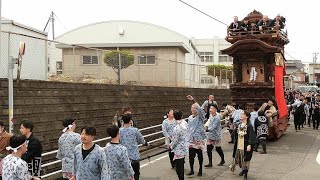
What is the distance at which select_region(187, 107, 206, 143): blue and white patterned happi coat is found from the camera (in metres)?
11.3

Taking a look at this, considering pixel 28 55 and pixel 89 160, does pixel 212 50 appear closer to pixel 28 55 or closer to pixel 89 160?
pixel 28 55

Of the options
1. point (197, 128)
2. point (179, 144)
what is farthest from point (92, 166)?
point (197, 128)

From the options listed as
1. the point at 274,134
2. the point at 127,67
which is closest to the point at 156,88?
the point at 127,67

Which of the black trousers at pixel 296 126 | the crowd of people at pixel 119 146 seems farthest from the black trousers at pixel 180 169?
the black trousers at pixel 296 126

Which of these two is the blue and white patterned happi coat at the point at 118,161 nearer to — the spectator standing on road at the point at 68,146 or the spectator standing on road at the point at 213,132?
the spectator standing on road at the point at 68,146

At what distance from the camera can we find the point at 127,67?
1770cm

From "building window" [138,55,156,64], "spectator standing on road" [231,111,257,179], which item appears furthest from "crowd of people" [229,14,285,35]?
"spectator standing on road" [231,111,257,179]

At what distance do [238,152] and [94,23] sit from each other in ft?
104

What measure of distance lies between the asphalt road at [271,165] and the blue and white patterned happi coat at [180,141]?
3.76 ft

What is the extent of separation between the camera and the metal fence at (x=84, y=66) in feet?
36.3

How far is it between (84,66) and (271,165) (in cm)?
711

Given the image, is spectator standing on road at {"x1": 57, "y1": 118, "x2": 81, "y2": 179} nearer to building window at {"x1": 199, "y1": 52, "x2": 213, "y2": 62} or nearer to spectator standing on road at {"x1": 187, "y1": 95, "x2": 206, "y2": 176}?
spectator standing on road at {"x1": 187, "y1": 95, "x2": 206, "y2": 176}

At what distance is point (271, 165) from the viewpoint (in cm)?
1245

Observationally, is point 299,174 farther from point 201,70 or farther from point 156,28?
point 156,28
